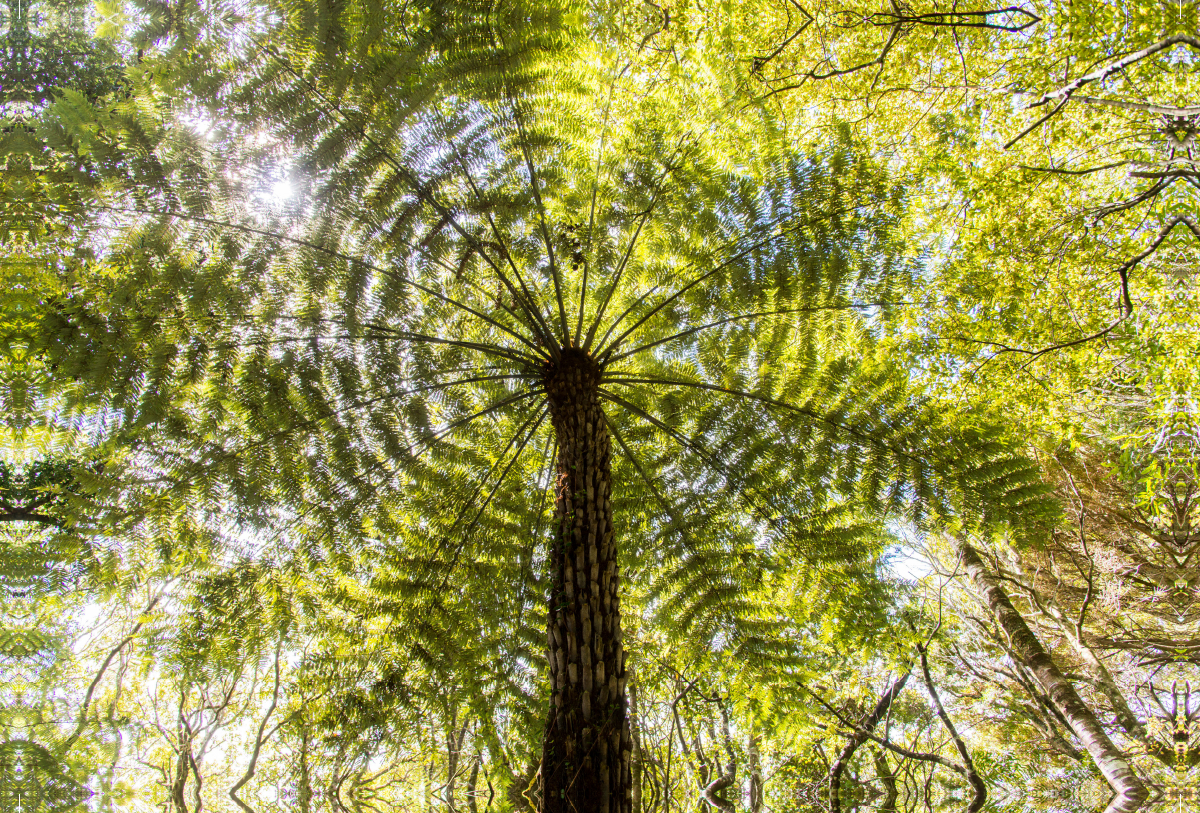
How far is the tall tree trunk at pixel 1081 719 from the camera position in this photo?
140 inches

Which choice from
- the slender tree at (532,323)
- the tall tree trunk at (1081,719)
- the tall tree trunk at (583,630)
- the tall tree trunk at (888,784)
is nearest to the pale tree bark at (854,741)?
the tall tree trunk at (888,784)

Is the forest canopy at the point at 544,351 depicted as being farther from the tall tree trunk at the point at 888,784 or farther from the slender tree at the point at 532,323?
the tall tree trunk at the point at 888,784

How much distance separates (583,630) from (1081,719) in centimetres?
399

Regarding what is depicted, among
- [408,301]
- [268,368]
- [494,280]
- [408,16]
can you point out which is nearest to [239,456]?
[268,368]

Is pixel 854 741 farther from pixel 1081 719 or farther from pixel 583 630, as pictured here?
pixel 583 630

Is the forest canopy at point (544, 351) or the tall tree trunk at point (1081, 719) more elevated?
the forest canopy at point (544, 351)

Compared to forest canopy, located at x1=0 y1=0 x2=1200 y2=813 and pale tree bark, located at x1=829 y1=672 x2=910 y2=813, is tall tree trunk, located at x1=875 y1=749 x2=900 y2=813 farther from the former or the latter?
forest canopy, located at x1=0 y1=0 x2=1200 y2=813

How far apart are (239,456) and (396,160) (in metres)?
1.54

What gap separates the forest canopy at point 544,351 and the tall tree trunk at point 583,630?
0.01m

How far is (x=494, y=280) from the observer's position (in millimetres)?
2957

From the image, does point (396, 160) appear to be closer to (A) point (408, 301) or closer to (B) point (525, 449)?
(A) point (408, 301)

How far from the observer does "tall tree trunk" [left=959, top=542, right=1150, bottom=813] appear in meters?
3.56

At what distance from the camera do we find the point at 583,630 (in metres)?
1.86

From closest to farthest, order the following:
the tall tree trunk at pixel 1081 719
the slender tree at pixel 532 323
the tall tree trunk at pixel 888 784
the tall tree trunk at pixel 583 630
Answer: the tall tree trunk at pixel 583 630, the slender tree at pixel 532 323, the tall tree trunk at pixel 1081 719, the tall tree trunk at pixel 888 784
